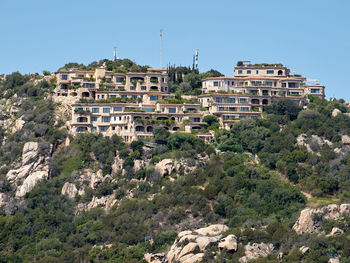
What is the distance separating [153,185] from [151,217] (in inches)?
281

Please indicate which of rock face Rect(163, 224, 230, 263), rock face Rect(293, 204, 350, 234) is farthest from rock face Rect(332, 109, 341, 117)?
rock face Rect(163, 224, 230, 263)

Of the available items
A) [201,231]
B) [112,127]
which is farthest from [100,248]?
[112,127]

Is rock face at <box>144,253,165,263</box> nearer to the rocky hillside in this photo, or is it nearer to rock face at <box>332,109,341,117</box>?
the rocky hillside

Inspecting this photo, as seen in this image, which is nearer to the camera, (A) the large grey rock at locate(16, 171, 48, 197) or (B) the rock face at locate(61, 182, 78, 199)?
(B) the rock face at locate(61, 182, 78, 199)

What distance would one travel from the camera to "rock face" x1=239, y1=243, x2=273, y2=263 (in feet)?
404

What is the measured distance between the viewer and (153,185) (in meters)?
142

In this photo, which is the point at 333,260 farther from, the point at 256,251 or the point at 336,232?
the point at 256,251

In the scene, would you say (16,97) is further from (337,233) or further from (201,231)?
(337,233)

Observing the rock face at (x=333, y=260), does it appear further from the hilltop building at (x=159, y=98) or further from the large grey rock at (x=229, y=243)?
the hilltop building at (x=159, y=98)

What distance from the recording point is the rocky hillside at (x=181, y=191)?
126 meters

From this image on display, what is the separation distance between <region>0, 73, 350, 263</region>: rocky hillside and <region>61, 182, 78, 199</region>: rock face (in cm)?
14

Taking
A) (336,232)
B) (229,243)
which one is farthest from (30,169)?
(336,232)

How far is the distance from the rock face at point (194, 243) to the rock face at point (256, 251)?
1.75m

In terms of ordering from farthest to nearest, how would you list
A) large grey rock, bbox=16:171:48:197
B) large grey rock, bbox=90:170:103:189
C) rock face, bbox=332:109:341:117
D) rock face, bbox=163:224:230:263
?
rock face, bbox=332:109:341:117 → large grey rock, bbox=16:171:48:197 → large grey rock, bbox=90:170:103:189 → rock face, bbox=163:224:230:263
